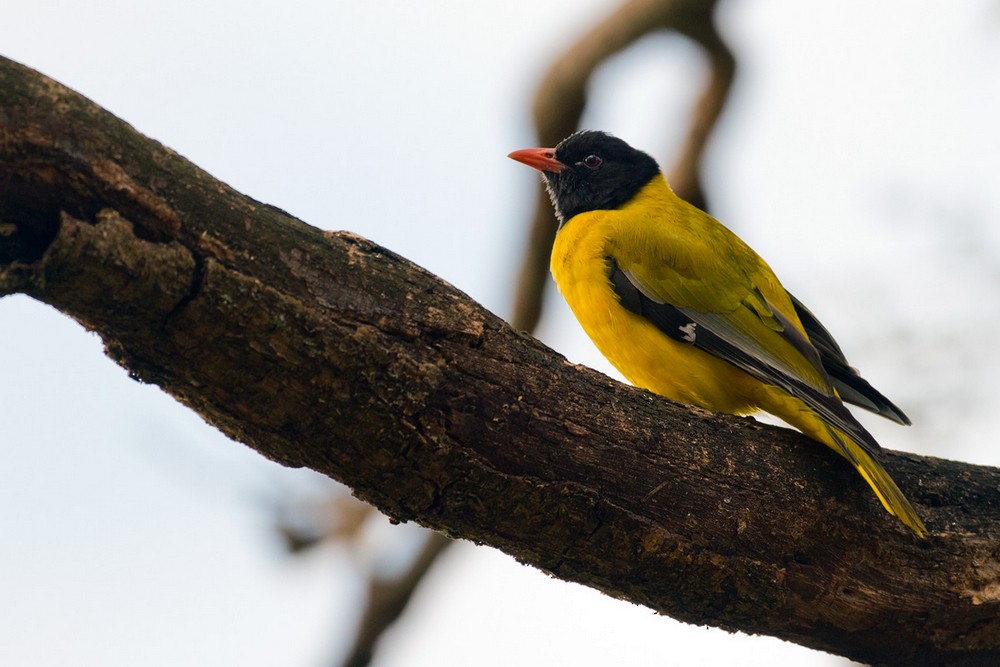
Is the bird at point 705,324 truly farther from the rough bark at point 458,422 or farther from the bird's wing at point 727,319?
the rough bark at point 458,422

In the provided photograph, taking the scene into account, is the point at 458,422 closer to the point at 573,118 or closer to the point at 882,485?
the point at 882,485

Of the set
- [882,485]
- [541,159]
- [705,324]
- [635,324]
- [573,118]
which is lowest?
[882,485]

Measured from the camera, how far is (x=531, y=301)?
561cm

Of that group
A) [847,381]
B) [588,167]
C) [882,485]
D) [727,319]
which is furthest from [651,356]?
[588,167]

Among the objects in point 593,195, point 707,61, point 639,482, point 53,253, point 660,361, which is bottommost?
point 53,253

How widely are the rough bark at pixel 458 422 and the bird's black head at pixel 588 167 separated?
2.20 meters

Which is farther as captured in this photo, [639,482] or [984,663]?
[984,663]

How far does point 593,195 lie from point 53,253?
345 cm

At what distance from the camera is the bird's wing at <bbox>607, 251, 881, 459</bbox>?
3607mm

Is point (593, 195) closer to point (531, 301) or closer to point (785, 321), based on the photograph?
point (531, 301)

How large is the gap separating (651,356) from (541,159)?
5.99ft

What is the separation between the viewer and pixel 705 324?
12.3 ft

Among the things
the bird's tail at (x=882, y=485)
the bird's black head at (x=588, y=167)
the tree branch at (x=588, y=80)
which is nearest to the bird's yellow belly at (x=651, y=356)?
the bird's tail at (x=882, y=485)

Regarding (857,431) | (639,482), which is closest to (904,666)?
(857,431)
